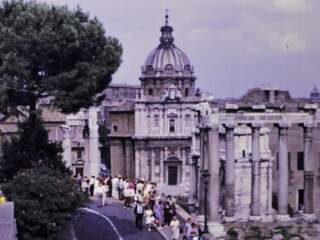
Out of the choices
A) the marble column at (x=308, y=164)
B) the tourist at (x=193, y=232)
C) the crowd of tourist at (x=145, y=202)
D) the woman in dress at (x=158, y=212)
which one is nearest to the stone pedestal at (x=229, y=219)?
the crowd of tourist at (x=145, y=202)

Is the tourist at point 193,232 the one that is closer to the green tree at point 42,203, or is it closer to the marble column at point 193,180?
the green tree at point 42,203

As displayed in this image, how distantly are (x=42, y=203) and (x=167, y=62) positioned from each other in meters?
45.6

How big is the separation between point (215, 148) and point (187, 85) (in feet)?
124

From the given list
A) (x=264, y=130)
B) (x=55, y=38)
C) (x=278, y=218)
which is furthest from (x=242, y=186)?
(x=55, y=38)

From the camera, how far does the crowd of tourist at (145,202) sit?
2130 centimetres

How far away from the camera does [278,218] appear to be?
27016mm

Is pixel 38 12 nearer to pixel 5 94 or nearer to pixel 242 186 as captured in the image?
pixel 5 94

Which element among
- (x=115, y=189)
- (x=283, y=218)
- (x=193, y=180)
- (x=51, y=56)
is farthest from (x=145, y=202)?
(x=51, y=56)

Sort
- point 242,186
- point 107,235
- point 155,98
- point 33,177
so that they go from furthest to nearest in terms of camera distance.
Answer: point 155,98 → point 242,186 → point 107,235 → point 33,177

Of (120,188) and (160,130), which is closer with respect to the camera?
(120,188)

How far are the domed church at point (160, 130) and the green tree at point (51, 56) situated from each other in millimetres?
36579

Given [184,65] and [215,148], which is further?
[184,65]

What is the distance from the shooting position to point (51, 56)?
860 inches

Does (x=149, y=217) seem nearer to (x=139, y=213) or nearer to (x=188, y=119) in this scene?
(x=139, y=213)
